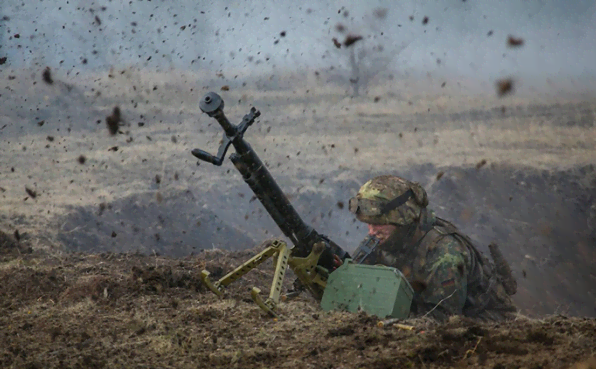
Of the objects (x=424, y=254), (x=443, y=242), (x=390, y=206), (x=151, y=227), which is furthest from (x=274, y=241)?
(x=151, y=227)

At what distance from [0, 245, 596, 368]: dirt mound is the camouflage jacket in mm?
847

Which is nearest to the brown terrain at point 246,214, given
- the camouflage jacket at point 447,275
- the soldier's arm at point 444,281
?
the camouflage jacket at point 447,275

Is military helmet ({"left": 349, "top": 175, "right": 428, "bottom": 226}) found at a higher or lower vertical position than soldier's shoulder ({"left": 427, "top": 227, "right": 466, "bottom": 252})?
higher

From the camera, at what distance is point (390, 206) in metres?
7.38

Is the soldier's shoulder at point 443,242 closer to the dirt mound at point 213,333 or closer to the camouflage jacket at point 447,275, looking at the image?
the camouflage jacket at point 447,275

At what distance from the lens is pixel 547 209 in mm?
15852

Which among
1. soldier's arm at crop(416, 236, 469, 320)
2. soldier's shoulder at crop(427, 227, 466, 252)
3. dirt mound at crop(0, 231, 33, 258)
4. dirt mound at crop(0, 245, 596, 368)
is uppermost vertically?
soldier's shoulder at crop(427, 227, 466, 252)

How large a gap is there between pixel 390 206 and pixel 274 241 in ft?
5.16

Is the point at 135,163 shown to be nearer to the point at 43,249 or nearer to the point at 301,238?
the point at 43,249

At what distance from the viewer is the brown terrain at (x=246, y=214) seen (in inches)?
211

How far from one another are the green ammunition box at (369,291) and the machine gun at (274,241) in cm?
21

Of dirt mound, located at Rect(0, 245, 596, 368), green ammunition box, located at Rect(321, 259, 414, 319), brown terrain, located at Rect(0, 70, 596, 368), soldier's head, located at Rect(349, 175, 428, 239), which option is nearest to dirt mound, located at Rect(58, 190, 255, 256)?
brown terrain, located at Rect(0, 70, 596, 368)

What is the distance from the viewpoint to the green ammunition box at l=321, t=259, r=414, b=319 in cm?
635

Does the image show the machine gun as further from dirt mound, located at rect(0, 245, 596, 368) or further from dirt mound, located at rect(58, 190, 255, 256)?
dirt mound, located at rect(58, 190, 255, 256)
